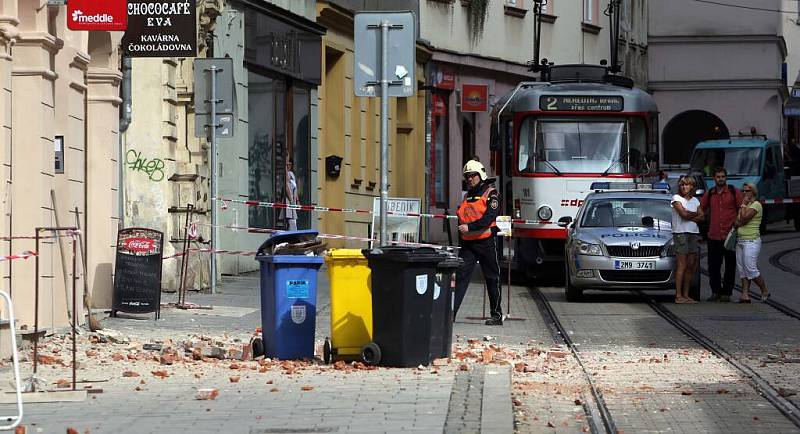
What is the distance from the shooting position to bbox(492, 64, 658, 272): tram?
26.8 m

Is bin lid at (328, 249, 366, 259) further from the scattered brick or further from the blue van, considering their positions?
the blue van

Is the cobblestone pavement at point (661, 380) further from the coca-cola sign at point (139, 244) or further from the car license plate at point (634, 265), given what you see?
the coca-cola sign at point (139, 244)

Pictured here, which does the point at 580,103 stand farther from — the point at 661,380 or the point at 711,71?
the point at 711,71

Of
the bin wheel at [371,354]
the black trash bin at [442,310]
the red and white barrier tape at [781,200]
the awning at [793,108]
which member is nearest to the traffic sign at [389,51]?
the black trash bin at [442,310]

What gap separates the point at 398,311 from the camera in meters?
13.3

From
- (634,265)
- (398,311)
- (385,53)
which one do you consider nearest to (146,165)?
(634,265)

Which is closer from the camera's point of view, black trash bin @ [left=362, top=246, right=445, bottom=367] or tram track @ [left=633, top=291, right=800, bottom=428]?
tram track @ [left=633, top=291, right=800, bottom=428]

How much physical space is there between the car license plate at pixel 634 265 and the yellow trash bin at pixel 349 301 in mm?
9347

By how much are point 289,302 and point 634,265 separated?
9518 millimetres

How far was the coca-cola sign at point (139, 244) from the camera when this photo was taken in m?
19.0

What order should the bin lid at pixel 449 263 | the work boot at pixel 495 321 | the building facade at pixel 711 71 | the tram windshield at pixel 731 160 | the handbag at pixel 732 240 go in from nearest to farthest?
the bin lid at pixel 449 263 → the work boot at pixel 495 321 → the handbag at pixel 732 240 → the tram windshield at pixel 731 160 → the building facade at pixel 711 71

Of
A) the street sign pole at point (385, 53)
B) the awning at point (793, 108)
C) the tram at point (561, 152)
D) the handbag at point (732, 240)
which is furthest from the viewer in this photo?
the awning at point (793, 108)

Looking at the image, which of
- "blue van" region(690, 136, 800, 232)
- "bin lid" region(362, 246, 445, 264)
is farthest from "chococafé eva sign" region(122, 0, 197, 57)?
"blue van" region(690, 136, 800, 232)

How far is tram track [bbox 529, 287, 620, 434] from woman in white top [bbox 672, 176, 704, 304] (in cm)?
170
